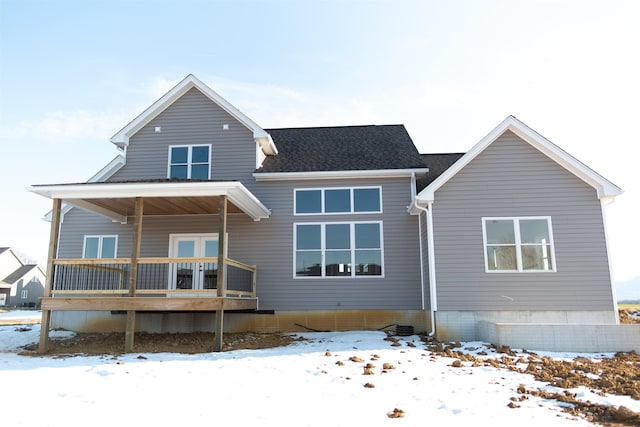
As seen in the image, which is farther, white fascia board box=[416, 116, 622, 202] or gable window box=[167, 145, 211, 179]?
gable window box=[167, 145, 211, 179]

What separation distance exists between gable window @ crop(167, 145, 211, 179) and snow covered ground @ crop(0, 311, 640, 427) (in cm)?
631

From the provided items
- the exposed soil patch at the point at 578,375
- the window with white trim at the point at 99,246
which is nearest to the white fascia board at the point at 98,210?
the window with white trim at the point at 99,246

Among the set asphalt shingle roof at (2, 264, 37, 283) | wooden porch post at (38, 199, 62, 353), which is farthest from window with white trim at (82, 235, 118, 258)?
asphalt shingle roof at (2, 264, 37, 283)

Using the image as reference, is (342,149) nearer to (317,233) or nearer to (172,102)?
(317,233)

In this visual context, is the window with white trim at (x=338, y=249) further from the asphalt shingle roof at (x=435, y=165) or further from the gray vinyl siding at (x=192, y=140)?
the gray vinyl siding at (x=192, y=140)

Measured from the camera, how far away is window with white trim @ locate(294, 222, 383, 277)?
518 inches

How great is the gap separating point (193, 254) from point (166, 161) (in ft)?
10.0

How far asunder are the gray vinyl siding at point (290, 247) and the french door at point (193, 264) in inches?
9.9

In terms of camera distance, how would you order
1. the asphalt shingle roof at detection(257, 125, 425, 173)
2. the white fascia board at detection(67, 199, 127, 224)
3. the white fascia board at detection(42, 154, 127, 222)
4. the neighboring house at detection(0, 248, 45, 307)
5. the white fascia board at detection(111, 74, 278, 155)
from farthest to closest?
the neighboring house at detection(0, 248, 45, 307) < the white fascia board at detection(42, 154, 127, 222) < the white fascia board at detection(111, 74, 278, 155) < the asphalt shingle roof at detection(257, 125, 425, 173) < the white fascia board at detection(67, 199, 127, 224)

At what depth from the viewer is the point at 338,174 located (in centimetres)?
1350

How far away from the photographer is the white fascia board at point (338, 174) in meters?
13.4

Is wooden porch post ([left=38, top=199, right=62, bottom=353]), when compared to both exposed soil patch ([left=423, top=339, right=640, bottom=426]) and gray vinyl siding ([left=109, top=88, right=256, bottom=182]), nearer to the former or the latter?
gray vinyl siding ([left=109, top=88, right=256, bottom=182])

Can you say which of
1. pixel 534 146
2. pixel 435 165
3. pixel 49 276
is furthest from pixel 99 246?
pixel 534 146

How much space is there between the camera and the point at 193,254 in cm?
1359
